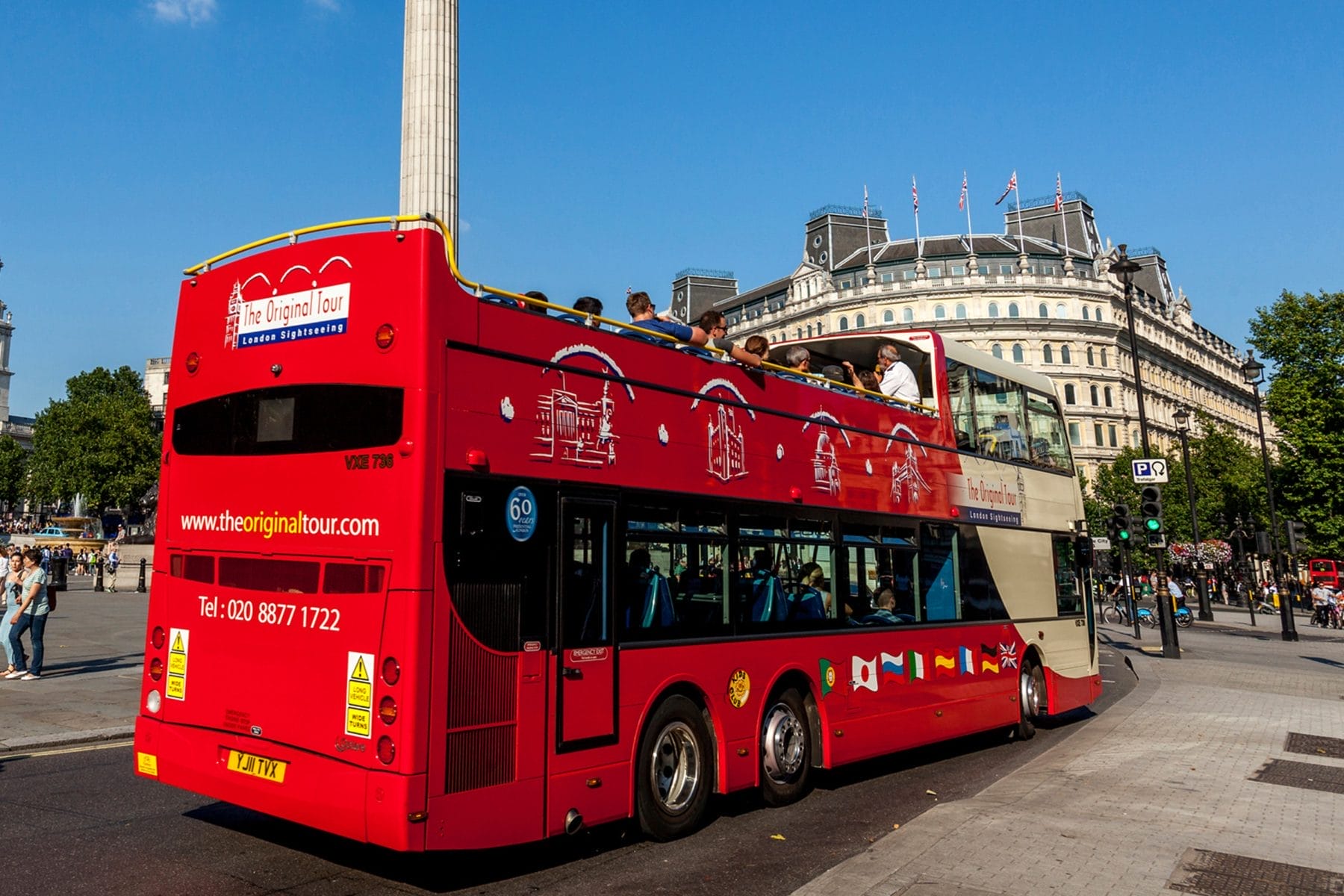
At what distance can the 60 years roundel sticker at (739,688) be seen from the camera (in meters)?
7.51

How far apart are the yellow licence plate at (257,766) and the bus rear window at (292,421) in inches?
69.2

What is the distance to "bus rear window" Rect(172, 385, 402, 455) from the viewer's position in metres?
5.58

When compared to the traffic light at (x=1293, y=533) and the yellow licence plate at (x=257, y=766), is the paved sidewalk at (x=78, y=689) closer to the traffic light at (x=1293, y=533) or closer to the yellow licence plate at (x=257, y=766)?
the yellow licence plate at (x=257, y=766)

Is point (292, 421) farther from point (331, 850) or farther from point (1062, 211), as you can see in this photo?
point (1062, 211)

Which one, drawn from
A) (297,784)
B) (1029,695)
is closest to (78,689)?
(297,784)

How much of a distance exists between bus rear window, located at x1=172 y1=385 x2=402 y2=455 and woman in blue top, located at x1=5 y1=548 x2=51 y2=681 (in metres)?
10.2

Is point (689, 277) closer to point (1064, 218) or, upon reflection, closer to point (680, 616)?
point (1064, 218)

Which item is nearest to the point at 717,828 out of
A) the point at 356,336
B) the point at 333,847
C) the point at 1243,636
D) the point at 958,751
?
the point at 333,847

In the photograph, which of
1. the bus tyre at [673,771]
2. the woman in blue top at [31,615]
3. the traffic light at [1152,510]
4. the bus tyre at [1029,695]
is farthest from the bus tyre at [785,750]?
the traffic light at [1152,510]

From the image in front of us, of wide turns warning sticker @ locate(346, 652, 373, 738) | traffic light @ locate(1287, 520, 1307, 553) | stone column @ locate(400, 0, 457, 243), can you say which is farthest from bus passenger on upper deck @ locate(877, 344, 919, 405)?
traffic light @ locate(1287, 520, 1307, 553)

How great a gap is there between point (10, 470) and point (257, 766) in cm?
12360

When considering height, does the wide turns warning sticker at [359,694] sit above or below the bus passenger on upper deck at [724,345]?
below

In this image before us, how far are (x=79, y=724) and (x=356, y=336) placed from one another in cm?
800

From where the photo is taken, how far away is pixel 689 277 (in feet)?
364
